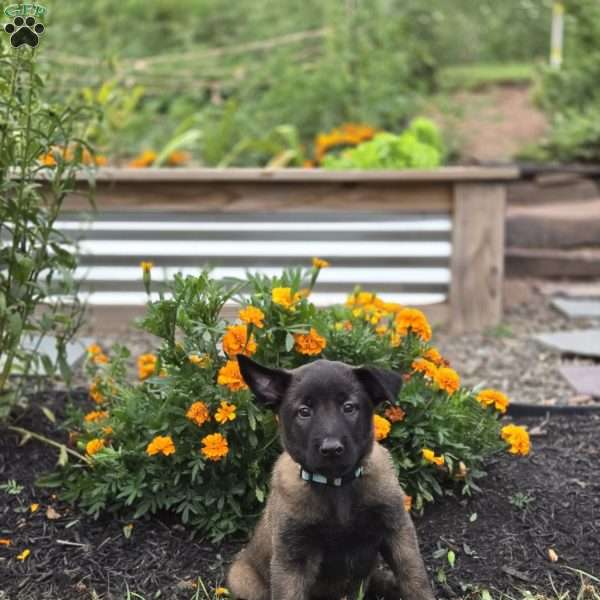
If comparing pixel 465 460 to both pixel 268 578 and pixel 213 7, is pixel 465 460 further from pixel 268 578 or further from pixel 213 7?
pixel 213 7

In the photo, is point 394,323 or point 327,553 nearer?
point 327,553

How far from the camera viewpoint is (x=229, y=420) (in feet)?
11.9

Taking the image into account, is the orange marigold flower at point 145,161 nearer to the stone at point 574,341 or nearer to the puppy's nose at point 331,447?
the stone at point 574,341

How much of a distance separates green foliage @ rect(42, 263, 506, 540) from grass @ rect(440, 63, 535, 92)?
6.39 metres

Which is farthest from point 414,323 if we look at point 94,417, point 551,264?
point 551,264

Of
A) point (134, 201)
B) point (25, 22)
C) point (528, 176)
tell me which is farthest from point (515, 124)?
point (25, 22)

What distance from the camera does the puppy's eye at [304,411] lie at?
289cm

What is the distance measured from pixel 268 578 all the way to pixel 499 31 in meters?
11.1

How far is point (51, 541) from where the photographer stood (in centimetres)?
375

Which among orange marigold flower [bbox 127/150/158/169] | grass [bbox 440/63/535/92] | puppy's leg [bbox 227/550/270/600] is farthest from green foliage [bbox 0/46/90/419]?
grass [bbox 440/63/535/92]

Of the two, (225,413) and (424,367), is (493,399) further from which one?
(225,413)

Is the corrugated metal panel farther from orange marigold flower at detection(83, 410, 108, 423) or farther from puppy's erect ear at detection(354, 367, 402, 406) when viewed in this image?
puppy's erect ear at detection(354, 367, 402, 406)

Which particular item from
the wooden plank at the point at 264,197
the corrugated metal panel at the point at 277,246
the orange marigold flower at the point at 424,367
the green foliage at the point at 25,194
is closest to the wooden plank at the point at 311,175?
the wooden plank at the point at 264,197

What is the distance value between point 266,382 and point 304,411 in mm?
185
